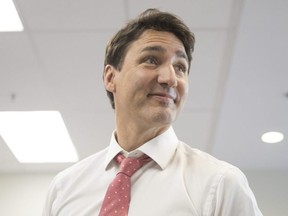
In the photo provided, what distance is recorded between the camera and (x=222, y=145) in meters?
3.64

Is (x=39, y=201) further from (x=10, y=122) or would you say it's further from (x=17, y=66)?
(x=17, y=66)

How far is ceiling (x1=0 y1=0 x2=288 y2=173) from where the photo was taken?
2.09 m

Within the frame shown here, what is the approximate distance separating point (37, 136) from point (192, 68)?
1.92 metres

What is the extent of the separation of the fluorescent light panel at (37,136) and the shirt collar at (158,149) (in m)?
2.02

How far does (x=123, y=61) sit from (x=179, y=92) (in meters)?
0.26

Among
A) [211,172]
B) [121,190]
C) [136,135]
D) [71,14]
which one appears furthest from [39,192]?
[211,172]

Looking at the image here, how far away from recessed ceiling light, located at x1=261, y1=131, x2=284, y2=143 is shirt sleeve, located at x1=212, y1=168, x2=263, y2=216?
2548 mm

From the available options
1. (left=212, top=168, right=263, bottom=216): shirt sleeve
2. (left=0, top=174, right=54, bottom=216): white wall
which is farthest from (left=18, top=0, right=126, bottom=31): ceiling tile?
(left=0, top=174, right=54, bottom=216): white wall

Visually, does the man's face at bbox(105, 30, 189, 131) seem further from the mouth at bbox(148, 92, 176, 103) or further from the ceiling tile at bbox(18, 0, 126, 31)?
the ceiling tile at bbox(18, 0, 126, 31)

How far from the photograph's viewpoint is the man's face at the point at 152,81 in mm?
1158

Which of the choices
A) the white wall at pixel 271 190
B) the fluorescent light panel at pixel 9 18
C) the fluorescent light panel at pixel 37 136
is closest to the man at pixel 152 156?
the fluorescent light panel at pixel 9 18

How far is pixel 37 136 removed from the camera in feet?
11.9

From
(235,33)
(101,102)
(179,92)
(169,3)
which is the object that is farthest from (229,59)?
(179,92)

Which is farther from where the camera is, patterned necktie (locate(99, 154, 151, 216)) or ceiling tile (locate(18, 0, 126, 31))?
ceiling tile (locate(18, 0, 126, 31))
